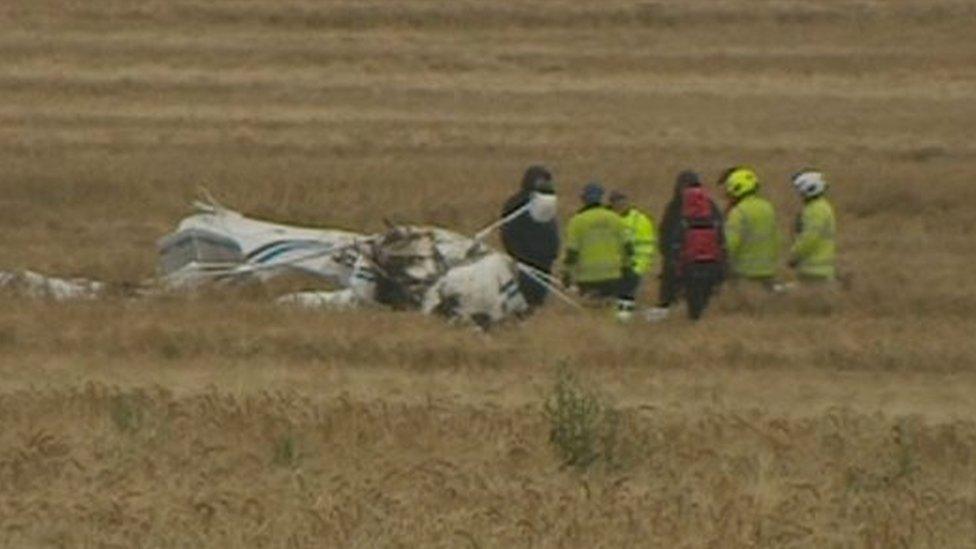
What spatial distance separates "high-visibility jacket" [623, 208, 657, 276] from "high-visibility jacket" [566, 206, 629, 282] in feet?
0.96

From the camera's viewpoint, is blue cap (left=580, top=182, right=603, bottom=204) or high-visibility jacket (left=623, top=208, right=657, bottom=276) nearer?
blue cap (left=580, top=182, right=603, bottom=204)

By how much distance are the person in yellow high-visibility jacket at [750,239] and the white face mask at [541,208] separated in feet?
4.66

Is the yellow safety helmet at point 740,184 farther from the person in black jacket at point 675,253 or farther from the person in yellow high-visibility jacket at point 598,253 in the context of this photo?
the person in yellow high-visibility jacket at point 598,253

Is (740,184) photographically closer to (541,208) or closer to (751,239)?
(751,239)

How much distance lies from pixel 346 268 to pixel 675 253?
2560 mm

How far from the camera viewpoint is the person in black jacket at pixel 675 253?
21.0m

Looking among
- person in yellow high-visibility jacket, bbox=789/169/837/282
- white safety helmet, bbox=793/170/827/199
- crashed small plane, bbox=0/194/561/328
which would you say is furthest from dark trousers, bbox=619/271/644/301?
white safety helmet, bbox=793/170/827/199

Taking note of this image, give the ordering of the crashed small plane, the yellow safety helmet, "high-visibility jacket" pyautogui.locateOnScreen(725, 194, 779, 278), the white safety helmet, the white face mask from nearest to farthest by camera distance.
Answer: the crashed small plane, "high-visibility jacket" pyautogui.locateOnScreen(725, 194, 779, 278), the yellow safety helmet, the white safety helmet, the white face mask

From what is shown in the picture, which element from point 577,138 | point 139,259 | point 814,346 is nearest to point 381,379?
point 814,346

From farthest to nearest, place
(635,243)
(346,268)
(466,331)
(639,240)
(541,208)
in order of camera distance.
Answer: (639,240) < (635,243) < (541,208) < (346,268) < (466,331)

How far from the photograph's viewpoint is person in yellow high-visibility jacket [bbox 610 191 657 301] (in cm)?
2209

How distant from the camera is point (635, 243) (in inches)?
875

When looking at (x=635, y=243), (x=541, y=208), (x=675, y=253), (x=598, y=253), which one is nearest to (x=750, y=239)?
(x=675, y=253)

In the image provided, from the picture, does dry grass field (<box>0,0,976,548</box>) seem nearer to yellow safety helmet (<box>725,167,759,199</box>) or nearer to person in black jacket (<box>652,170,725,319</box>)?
person in black jacket (<box>652,170,725,319</box>)
